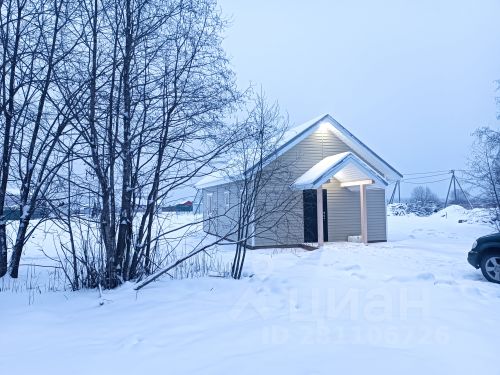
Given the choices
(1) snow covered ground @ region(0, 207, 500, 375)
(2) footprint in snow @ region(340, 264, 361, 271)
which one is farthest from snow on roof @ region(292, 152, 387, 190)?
(1) snow covered ground @ region(0, 207, 500, 375)

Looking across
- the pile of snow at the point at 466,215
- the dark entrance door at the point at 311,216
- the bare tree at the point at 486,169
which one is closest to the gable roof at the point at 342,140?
the dark entrance door at the point at 311,216

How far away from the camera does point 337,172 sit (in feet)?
44.1

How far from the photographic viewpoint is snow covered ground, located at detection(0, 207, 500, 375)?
3.27 m

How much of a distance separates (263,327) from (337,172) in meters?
10.0

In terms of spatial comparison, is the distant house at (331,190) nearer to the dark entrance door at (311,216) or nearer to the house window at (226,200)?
the dark entrance door at (311,216)

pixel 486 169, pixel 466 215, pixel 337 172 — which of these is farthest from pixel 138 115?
pixel 466 215

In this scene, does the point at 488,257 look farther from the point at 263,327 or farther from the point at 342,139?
the point at 342,139

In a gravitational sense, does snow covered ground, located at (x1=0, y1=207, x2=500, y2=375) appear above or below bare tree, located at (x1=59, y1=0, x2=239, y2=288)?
below

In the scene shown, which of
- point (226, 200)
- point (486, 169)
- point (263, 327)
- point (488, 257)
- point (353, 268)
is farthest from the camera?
Result: point (226, 200)

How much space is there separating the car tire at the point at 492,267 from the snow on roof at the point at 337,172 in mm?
5721

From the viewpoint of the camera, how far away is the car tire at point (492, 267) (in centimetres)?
712

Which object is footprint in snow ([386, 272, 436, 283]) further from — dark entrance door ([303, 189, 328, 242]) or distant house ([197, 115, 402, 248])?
dark entrance door ([303, 189, 328, 242])

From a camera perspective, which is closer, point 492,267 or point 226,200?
point 492,267

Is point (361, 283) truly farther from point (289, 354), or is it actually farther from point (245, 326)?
point (289, 354)
